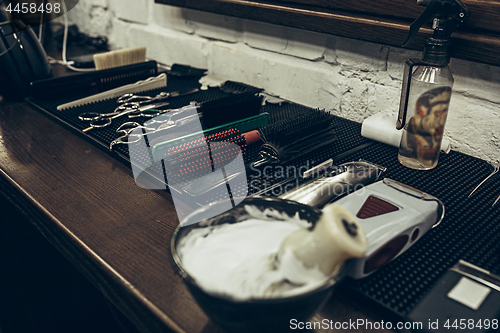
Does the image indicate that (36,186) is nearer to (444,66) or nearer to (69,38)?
(444,66)

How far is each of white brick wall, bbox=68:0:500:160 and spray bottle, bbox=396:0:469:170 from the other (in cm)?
12

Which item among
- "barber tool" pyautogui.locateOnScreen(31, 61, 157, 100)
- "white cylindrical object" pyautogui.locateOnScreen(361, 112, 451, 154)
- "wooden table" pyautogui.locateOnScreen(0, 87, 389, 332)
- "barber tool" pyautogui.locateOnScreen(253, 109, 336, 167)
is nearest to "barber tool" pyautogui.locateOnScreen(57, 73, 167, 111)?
"barber tool" pyautogui.locateOnScreen(31, 61, 157, 100)

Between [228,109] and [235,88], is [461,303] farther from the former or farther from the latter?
[235,88]

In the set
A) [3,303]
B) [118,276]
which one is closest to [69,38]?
[3,303]

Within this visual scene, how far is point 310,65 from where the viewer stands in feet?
2.97

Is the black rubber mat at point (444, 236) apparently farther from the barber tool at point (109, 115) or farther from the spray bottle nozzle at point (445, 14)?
the barber tool at point (109, 115)

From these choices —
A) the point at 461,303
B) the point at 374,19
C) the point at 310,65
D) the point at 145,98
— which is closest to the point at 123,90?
the point at 145,98

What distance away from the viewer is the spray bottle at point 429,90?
21.8 inches

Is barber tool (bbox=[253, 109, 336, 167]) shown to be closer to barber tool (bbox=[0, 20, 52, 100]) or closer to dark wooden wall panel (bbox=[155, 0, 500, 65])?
dark wooden wall panel (bbox=[155, 0, 500, 65])

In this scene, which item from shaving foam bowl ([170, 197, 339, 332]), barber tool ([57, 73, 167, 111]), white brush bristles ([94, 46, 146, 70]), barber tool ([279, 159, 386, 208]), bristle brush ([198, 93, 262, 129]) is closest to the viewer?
shaving foam bowl ([170, 197, 339, 332])

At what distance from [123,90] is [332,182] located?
0.63m

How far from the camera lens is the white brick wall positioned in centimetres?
68

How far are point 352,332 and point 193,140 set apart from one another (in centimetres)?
41

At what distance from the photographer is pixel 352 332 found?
0.35 metres
